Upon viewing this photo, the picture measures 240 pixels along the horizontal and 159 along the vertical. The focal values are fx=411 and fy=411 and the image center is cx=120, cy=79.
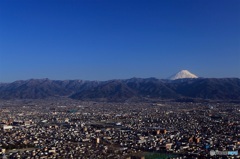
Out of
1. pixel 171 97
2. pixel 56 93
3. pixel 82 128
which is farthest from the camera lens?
pixel 56 93

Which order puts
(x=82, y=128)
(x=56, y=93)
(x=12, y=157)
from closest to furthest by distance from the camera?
(x=12, y=157) → (x=82, y=128) → (x=56, y=93)

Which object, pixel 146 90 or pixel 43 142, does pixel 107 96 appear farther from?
pixel 43 142

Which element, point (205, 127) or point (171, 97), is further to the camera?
point (171, 97)

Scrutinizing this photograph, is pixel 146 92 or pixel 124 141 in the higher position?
pixel 146 92

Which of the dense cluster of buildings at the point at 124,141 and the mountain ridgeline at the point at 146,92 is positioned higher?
the mountain ridgeline at the point at 146,92

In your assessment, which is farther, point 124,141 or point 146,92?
point 146,92

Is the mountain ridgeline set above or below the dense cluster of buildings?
above

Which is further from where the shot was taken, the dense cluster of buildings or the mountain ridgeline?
the mountain ridgeline

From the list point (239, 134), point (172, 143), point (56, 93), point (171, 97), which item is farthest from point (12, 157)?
point (56, 93)

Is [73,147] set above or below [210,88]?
below

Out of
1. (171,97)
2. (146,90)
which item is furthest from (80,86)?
(171,97)

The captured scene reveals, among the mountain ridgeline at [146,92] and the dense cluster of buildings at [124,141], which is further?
the mountain ridgeline at [146,92]
